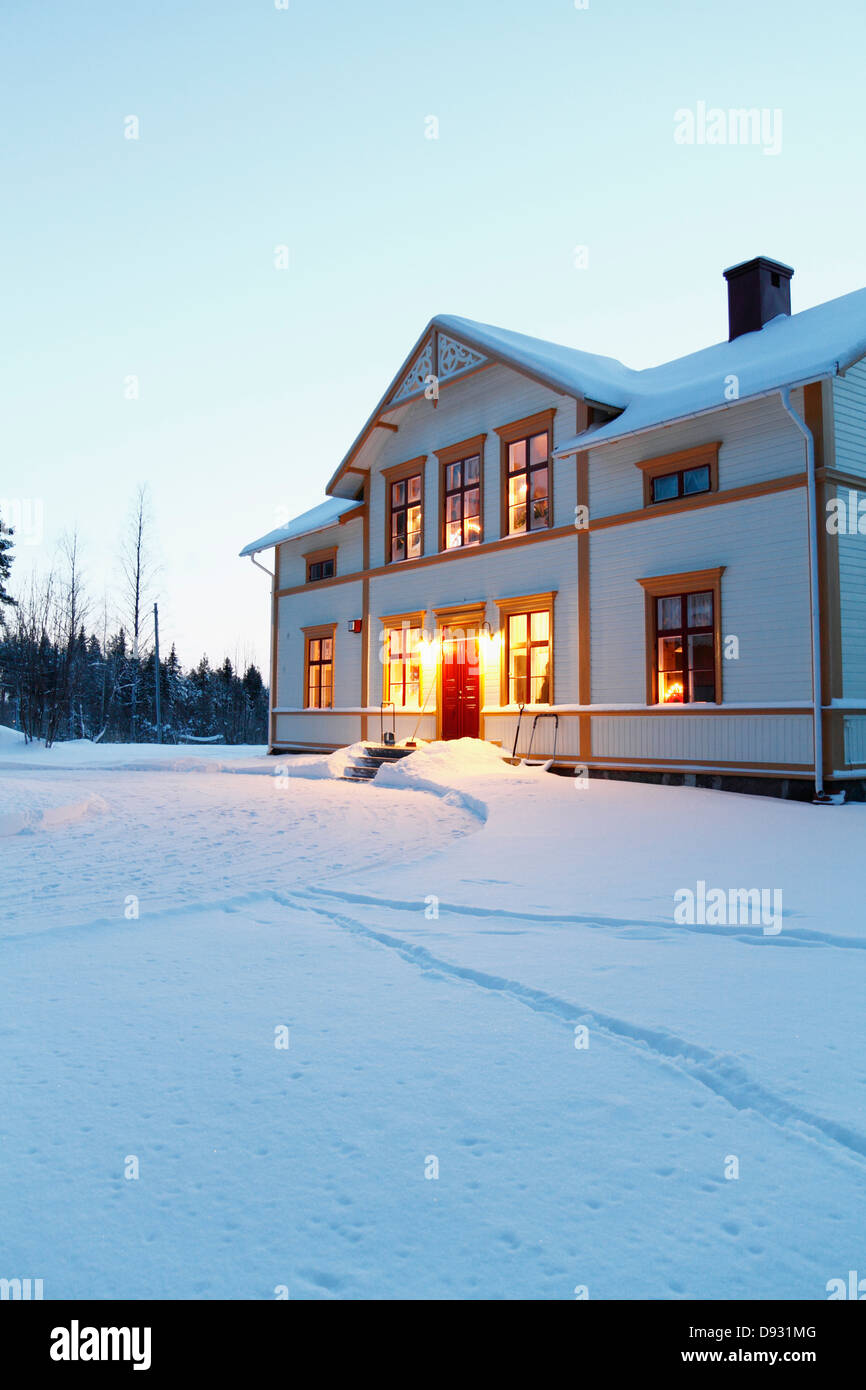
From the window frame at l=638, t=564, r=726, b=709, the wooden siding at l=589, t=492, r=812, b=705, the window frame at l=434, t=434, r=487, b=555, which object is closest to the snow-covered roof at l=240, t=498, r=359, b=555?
the window frame at l=434, t=434, r=487, b=555

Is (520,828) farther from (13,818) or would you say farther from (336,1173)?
(336,1173)

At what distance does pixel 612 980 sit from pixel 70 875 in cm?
486

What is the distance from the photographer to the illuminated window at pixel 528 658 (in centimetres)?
1609

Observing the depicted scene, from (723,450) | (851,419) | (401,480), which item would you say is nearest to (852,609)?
(851,419)

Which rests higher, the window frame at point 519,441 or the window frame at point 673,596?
the window frame at point 519,441

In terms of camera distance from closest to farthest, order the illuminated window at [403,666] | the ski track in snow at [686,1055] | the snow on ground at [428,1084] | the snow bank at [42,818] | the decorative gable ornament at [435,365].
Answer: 1. the snow on ground at [428,1084]
2. the ski track in snow at [686,1055]
3. the snow bank at [42,818]
4. the decorative gable ornament at [435,365]
5. the illuminated window at [403,666]

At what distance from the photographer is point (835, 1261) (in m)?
2.28

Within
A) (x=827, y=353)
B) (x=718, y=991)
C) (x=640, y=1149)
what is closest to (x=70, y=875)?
(x=718, y=991)

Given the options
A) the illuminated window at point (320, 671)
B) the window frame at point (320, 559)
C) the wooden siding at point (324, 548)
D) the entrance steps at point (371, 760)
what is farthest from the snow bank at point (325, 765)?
the window frame at point (320, 559)

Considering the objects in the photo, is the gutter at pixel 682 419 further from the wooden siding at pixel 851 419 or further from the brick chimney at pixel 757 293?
the brick chimney at pixel 757 293

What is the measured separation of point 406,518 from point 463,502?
203 centimetres

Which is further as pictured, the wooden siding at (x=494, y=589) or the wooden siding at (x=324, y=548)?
the wooden siding at (x=324, y=548)

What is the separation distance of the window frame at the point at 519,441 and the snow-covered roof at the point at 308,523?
16.3 ft

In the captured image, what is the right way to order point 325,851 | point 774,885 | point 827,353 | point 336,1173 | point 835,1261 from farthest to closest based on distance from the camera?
1. point 827,353
2. point 325,851
3. point 774,885
4. point 336,1173
5. point 835,1261
